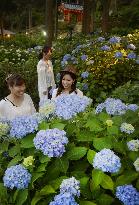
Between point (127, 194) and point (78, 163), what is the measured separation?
0.48 metres

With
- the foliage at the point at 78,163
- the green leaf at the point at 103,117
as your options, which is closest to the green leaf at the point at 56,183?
the foliage at the point at 78,163

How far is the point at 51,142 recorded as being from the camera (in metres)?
2.82

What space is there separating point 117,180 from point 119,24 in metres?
33.4

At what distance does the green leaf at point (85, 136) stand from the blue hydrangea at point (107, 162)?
0.33 m

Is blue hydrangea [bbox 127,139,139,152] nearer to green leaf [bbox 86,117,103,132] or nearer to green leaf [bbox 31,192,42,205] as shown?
green leaf [bbox 86,117,103,132]

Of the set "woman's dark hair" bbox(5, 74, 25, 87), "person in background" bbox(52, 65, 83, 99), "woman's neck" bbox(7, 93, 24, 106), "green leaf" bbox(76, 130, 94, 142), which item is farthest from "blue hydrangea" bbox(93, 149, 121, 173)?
"person in background" bbox(52, 65, 83, 99)

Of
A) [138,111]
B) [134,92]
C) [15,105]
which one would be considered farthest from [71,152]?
[134,92]

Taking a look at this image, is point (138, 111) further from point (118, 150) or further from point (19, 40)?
point (19, 40)

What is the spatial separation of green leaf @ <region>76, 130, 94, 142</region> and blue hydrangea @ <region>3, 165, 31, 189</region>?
1.53ft

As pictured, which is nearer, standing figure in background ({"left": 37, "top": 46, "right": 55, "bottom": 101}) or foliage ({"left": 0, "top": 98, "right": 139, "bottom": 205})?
foliage ({"left": 0, "top": 98, "right": 139, "bottom": 205})

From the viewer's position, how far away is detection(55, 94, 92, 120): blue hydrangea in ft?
10.7

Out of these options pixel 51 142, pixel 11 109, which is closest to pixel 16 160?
pixel 51 142

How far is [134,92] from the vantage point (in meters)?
6.80

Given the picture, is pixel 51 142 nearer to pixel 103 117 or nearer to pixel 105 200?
pixel 105 200
